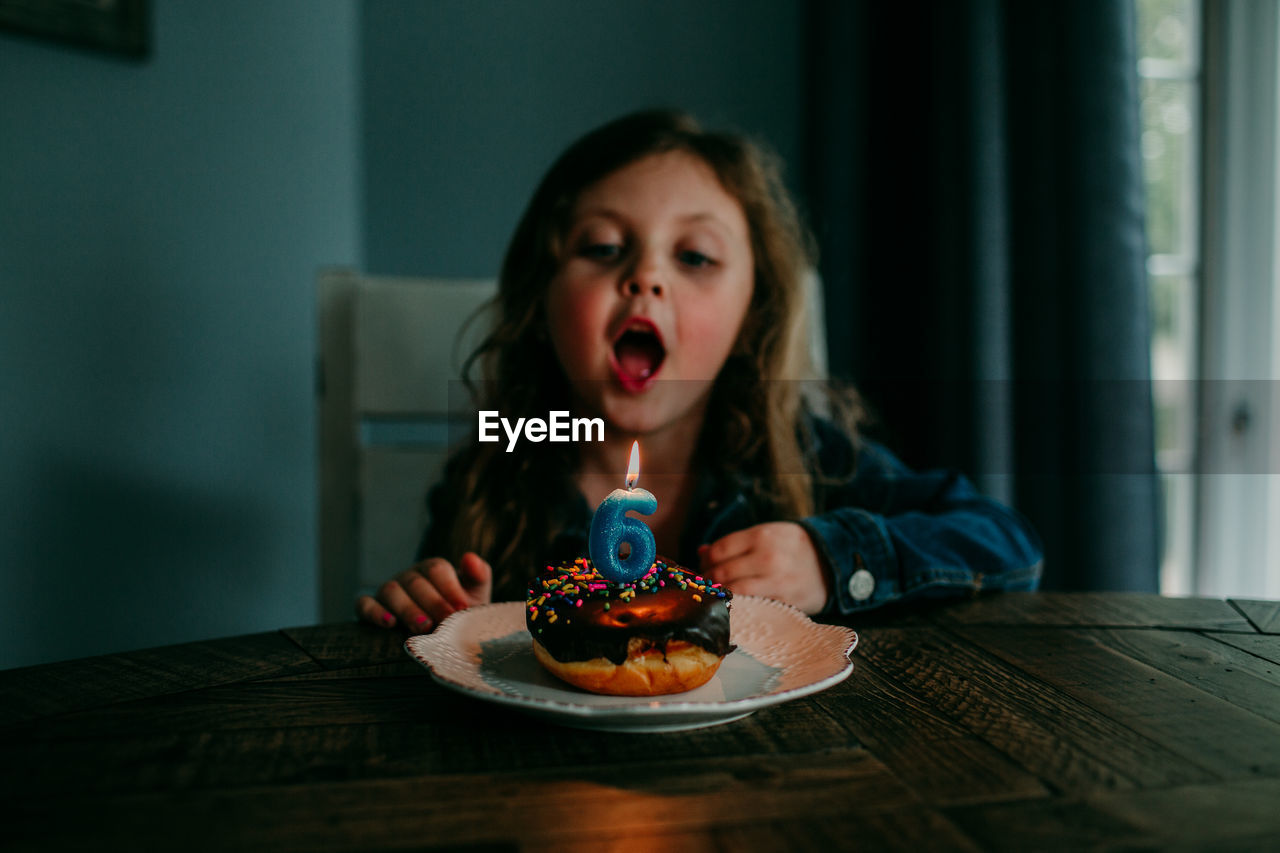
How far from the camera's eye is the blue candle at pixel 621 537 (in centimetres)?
62

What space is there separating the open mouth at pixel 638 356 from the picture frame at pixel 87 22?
0.93 metres

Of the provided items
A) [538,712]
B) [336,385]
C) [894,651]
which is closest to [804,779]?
[538,712]

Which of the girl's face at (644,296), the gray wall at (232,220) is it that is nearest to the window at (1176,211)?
the gray wall at (232,220)

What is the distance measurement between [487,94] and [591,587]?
1786 millimetres

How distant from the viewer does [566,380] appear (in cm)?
141

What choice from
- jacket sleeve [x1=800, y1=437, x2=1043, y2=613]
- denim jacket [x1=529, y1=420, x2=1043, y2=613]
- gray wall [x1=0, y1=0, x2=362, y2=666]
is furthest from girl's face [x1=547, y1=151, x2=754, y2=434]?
gray wall [x1=0, y1=0, x2=362, y2=666]

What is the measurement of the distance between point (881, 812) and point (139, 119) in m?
1.53

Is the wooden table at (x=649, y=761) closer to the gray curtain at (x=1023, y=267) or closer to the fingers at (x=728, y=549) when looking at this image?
the fingers at (x=728, y=549)

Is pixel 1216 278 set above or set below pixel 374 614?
above

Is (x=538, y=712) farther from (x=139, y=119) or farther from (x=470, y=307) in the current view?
(x=139, y=119)

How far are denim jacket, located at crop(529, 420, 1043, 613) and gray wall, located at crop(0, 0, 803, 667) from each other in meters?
0.76

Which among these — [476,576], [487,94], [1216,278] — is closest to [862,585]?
[476,576]

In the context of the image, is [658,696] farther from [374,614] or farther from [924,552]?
[924,552]

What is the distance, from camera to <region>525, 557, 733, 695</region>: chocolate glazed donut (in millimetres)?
576
